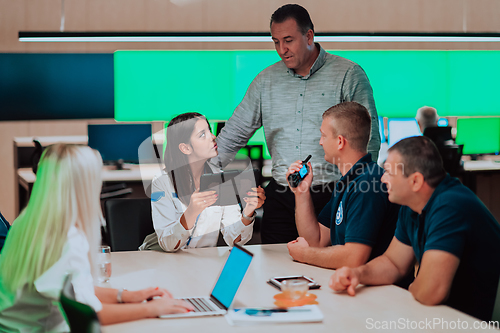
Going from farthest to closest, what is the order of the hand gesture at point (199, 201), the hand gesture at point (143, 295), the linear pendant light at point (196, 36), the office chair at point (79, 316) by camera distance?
the linear pendant light at point (196, 36)
the hand gesture at point (199, 201)
the hand gesture at point (143, 295)
the office chair at point (79, 316)

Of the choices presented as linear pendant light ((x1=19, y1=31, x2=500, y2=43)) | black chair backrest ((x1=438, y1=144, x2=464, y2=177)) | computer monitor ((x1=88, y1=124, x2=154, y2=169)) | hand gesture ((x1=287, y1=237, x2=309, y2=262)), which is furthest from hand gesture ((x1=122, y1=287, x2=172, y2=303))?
black chair backrest ((x1=438, y1=144, x2=464, y2=177))

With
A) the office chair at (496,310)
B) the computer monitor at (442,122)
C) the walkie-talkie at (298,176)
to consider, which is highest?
the computer monitor at (442,122)

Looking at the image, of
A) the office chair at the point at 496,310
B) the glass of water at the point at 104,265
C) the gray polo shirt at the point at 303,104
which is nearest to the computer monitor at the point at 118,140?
the gray polo shirt at the point at 303,104

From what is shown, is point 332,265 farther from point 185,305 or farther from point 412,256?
point 185,305

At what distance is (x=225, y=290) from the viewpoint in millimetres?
1373

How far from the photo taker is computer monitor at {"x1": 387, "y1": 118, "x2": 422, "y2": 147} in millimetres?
5496

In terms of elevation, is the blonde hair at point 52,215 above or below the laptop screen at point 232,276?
above

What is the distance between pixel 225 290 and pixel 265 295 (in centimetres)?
16

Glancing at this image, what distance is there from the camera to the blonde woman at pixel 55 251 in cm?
118

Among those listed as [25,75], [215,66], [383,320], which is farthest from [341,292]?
[25,75]

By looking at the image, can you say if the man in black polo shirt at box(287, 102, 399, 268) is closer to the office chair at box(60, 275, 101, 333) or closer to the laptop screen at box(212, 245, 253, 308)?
the laptop screen at box(212, 245, 253, 308)

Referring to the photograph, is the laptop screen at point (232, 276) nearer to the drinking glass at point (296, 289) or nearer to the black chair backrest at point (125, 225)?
the drinking glass at point (296, 289)

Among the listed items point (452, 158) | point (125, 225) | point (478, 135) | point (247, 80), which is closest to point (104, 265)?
point (125, 225)

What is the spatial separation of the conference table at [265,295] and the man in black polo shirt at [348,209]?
83 millimetres
